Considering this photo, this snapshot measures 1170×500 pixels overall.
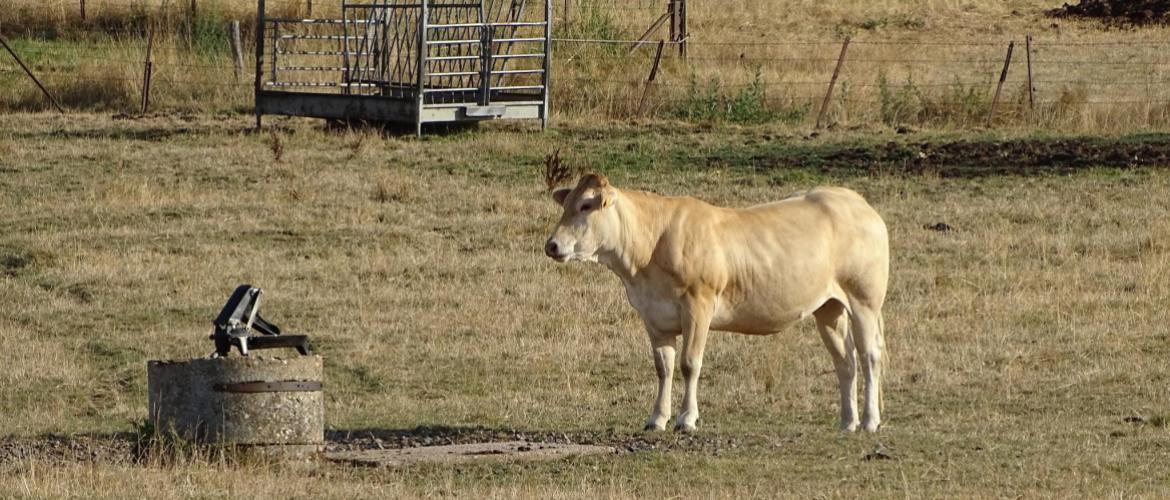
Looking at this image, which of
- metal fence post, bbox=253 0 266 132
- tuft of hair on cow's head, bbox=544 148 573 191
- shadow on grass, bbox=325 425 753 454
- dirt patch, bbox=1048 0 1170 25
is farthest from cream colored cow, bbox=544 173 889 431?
dirt patch, bbox=1048 0 1170 25

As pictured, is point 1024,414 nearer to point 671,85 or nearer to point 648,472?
point 648,472

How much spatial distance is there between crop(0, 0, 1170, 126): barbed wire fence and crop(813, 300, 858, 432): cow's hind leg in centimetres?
1591

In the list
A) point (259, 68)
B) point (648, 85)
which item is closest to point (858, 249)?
point (259, 68)

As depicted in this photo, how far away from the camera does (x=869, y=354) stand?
42.2 ft

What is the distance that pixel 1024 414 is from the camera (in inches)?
539

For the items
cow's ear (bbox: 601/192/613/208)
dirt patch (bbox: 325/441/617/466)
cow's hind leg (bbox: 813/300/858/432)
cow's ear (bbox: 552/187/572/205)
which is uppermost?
cow's ear (bbox: 601/192/613/208)

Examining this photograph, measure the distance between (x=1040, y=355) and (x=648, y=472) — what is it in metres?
6.31

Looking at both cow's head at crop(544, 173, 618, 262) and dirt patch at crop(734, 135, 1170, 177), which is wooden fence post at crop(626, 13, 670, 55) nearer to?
dirt patch at crop(734, 135, 1170, 177)

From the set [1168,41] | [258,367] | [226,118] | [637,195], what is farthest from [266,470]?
[1168,41]

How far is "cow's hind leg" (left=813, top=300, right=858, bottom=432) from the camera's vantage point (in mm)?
12867

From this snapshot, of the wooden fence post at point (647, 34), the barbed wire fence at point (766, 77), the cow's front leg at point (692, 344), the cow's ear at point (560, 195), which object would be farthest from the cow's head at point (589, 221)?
the wooden fence post at point (647, 34)

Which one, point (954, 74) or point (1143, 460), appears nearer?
point (1143, 460)

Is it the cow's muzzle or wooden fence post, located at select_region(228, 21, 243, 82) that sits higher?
the cow's muzzle

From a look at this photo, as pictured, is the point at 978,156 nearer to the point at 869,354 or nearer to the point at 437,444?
the point at 869,354
